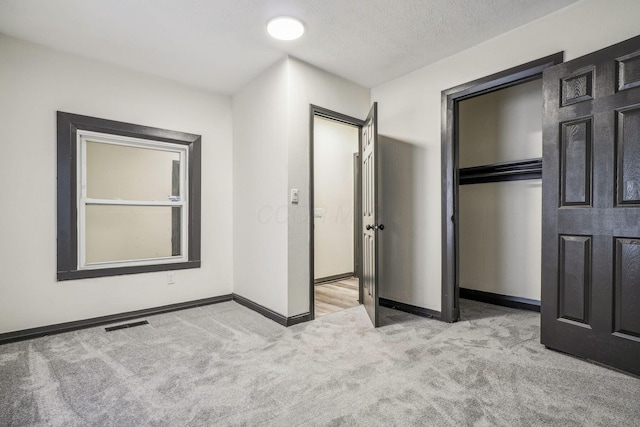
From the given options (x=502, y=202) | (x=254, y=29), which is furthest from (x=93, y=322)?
(x=502, y=202)

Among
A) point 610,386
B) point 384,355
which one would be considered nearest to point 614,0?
point 610,386

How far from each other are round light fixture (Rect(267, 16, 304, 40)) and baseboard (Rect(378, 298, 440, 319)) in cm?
275

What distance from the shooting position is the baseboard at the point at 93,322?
2629 millimetres

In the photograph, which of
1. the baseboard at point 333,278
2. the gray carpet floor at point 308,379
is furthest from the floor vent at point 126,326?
the baseboard at point 333,278

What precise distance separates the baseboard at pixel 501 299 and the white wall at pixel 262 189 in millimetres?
2317

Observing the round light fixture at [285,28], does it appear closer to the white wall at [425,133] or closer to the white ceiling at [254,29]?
the white ceiling at [254,29]

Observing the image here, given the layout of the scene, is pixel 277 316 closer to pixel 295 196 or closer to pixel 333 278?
pixel 295 196

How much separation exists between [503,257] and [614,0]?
244 centimetres

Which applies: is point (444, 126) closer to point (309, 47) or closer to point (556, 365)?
point (309, 47)

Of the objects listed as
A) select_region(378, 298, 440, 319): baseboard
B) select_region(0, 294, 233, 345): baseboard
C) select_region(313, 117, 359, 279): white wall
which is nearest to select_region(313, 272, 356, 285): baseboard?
select_region(313, 117, 359, 279): white wall

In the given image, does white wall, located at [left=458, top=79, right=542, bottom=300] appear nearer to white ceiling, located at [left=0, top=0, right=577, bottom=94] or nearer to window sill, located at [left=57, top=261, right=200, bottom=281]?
white ceiling, located at [left=0, top=0, right=577, bottom=94]

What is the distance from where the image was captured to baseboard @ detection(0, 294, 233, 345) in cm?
263

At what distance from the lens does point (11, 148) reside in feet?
8.66

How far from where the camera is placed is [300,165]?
10.2ft
